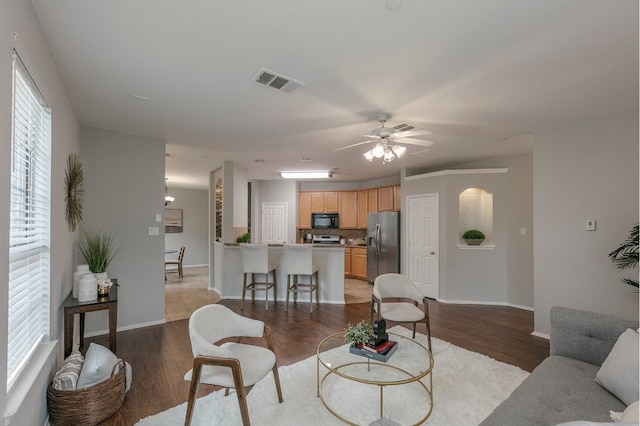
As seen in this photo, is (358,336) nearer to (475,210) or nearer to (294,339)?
(294,339)

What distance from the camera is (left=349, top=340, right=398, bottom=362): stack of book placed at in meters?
2.28

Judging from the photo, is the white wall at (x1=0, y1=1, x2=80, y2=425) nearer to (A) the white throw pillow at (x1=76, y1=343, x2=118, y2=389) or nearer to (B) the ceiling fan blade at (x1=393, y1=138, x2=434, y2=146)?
(A) the white throw pillow at (x1=76, y1=343, x2=118, y2=389)

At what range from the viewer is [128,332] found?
3.87m

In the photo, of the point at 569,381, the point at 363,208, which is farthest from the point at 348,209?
the point at 569,381

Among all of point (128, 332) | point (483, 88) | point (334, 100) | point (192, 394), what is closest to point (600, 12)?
point (483, 88)

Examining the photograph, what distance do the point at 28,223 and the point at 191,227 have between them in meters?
8.35

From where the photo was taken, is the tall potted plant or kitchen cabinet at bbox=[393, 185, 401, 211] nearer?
the tall potted plant

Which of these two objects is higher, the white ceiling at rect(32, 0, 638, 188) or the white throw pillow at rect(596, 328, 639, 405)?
the white ceiling at rect(32, 0, 638, 188)

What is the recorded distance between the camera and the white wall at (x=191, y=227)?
9805 millimetres

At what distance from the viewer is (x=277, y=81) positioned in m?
2.51

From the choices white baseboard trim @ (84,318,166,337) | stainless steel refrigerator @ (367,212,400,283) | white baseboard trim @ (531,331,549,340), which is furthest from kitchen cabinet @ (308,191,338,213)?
white baseboard trim @ (531,331,549,340)

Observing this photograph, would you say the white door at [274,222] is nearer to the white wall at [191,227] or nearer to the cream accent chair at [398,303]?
the white wall at [191,227]

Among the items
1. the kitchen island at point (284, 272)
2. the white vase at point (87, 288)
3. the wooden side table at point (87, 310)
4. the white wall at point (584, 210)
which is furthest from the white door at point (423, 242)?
the white vase at point (87, 288)

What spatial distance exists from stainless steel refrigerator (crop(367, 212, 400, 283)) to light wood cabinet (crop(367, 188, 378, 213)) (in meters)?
0.43
